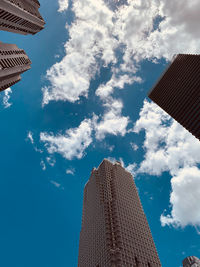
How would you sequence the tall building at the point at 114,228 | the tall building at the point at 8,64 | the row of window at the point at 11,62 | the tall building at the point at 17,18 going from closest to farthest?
the tall building at the point at 114,228 → the tall building at the point at 17,18 → the row of window at the point at 11,62 → the tall building at the point at 8,64

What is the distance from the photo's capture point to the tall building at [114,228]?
95.7 metres

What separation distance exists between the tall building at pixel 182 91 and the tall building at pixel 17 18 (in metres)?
94.1

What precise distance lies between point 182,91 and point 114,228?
3308 inches

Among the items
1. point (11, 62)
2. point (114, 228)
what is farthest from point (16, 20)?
point (114, 228)

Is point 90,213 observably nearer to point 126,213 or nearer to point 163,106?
point 126,213

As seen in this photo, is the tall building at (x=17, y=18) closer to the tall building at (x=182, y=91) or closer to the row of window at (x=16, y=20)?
the row of window at (x=16, y=20)

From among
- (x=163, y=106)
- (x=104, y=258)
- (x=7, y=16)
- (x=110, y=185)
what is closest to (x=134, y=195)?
(x=110, y=185)

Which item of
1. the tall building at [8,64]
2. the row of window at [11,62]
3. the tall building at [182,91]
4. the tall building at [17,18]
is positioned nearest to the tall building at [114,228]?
the tall building at [182,91]

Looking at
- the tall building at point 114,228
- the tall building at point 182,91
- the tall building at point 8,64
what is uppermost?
the tall building at point 8,64

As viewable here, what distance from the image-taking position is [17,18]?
4584 inches

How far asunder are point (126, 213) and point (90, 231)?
87.8 ft

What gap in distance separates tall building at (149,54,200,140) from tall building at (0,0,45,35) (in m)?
94.1

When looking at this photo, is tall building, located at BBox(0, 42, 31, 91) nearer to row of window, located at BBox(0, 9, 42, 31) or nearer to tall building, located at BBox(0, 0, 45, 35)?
tall building, located at BBox(0, 0, 45, 35)

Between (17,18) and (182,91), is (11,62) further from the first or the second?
(182,91)
